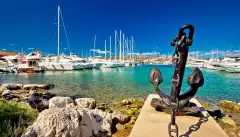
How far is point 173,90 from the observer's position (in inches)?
128

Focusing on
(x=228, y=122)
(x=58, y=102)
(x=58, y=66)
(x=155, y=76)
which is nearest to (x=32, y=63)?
(x=58, y=66)

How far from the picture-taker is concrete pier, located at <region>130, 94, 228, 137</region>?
3.06 metres

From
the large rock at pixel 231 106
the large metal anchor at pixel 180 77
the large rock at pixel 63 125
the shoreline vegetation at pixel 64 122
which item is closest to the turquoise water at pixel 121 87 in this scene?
the large rock at pixel 231 106

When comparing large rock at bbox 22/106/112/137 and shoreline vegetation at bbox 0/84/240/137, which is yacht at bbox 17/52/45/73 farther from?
large rock at bbox 22/106/112/137

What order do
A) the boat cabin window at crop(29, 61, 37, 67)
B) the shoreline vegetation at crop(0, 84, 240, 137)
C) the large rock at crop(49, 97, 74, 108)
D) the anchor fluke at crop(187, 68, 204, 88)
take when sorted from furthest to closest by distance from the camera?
1. the boat cabin window at crop(29, 61, 37, 67)
2. the large rock at crop(49, 97, 74, 108)
3. the shoreline vegetation at crop(0, 84, 240, 137)
4. the anchor fluke at crop(187, 68, 204, 88)

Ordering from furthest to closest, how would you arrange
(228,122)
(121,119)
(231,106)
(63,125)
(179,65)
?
1. (231,106)
2. (228,122)
3. (121,119)
4. (63,125)
5. (179,65)

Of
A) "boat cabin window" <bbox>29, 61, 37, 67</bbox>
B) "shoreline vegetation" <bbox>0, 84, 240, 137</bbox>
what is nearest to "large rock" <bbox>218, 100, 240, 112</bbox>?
"shoreline vegetation" <bbox>0, 84, 240, 137</bbox>

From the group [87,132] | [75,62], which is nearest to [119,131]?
[87,132]

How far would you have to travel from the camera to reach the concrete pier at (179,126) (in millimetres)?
3062

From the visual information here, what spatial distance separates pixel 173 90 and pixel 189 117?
106 cm

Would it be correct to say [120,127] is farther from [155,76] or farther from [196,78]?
[196,78]

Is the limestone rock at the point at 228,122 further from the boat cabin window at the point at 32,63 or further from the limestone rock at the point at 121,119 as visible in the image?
the boat cabin window at the point at 32,63

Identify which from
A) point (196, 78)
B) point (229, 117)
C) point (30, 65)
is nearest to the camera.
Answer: point (196, 78)

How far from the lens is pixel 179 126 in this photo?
331 centimetres
